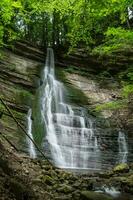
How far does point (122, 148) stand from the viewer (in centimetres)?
2084

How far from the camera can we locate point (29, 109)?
21.9 meters

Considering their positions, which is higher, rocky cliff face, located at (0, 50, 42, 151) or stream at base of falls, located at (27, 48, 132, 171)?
rocky cliff face, located at (0, 50, 42, 151)

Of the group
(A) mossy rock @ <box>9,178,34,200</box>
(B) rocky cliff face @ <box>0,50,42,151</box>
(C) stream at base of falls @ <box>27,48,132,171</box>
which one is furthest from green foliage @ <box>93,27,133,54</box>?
(B) rocky cliff face @ <box>0,50,42,151</box>

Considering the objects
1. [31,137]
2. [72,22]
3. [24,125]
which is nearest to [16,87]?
[24,125]

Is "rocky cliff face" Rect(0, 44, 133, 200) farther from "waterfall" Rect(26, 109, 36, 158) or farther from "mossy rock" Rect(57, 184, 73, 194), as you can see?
"waterfall" Rect(26, 109, 36, 158)

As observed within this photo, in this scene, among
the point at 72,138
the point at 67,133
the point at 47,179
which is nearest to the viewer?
the point at 47,179

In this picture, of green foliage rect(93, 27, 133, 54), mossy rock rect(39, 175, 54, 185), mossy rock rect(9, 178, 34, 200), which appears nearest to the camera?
mossy rock rect(9, 178, 34, 200)

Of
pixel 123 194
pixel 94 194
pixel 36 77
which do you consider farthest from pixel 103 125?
pixel 94 194

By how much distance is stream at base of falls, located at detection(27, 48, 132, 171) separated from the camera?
62.7ft

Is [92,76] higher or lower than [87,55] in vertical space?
lower

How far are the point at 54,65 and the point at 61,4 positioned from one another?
9.73 metres

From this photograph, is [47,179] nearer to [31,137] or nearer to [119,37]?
[119,37]

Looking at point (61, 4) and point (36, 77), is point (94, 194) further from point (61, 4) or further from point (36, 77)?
point (36, 77)

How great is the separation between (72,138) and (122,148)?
2840 millimetres
